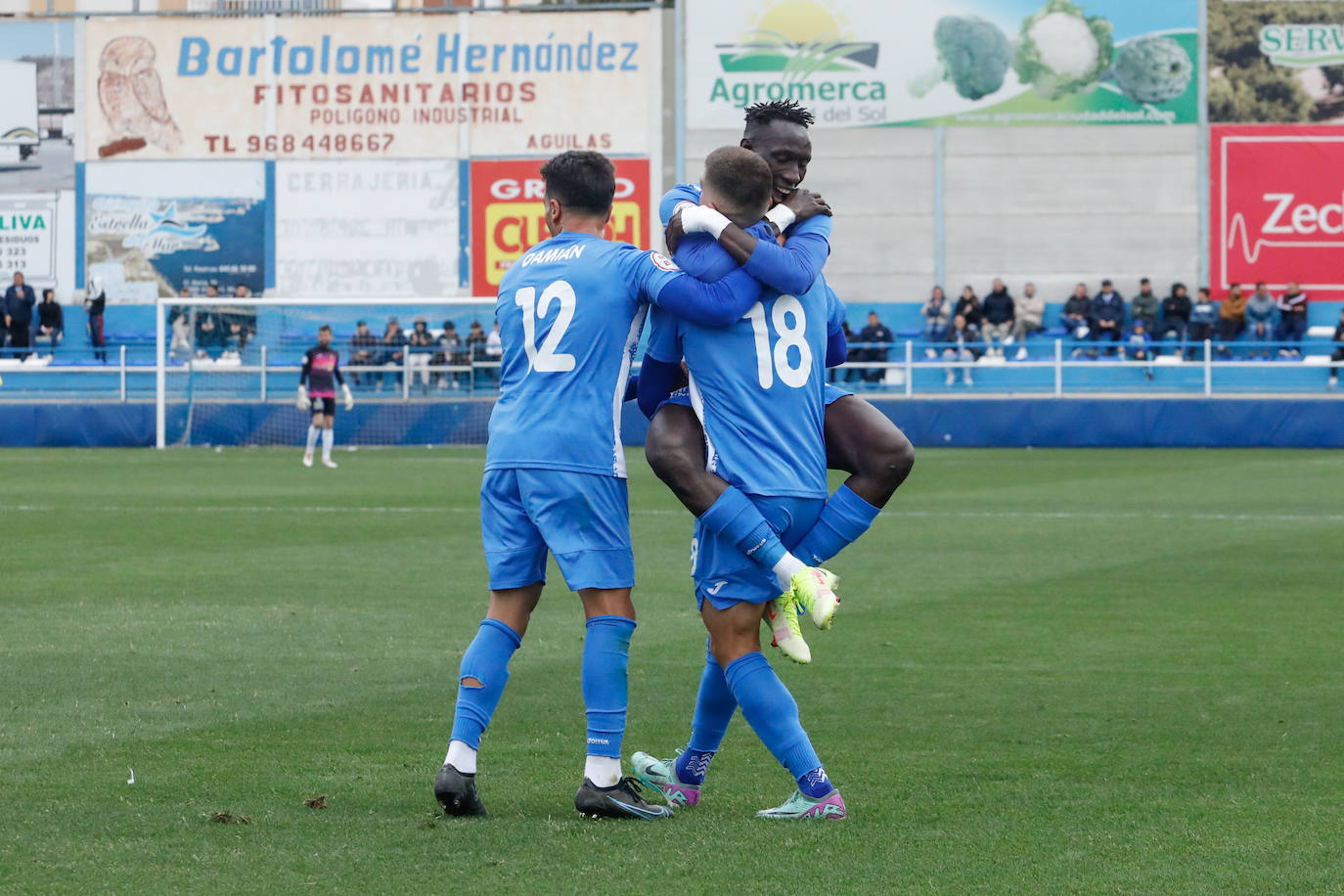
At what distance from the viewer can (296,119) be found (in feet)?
138

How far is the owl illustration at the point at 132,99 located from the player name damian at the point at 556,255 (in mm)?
39161

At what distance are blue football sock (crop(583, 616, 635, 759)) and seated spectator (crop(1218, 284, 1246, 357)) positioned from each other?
32819mm

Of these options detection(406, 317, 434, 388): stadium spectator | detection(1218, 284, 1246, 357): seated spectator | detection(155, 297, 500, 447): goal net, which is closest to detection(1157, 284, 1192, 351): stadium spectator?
detection(1218, 284, 1246, 357): seated spectator

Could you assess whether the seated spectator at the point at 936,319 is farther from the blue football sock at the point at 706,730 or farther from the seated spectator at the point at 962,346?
the blue football sock at the point at 706,730

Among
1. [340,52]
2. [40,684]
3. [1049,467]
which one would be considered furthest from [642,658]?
[340,52]

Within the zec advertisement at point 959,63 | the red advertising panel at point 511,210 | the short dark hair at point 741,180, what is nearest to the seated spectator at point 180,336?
the red advertising panel at point 511,210

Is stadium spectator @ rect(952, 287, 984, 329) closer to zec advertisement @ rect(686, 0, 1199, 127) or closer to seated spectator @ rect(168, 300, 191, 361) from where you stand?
zec advertisement @ rect(686, 0, 1199, 127)

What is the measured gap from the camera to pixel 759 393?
5242 millimetres

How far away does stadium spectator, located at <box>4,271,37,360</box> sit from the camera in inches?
1494

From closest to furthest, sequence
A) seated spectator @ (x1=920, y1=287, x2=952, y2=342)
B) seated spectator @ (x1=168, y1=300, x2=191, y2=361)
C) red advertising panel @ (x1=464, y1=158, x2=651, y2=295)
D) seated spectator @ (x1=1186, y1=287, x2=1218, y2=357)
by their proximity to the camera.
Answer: seated spectator @ (x1=168, y1=300, x2=191, y2=361) → seated spectator @ (x1=1186, y1=287, x2=1218, y2=357) → seated spectator @ (x1=920, y1=287, x2=952, y2=342) → red advertising panel @ (x1=464, y1=158, x2=651, y2=295)

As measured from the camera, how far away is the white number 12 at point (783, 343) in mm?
5242

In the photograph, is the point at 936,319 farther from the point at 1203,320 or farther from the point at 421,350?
the point at 421,350

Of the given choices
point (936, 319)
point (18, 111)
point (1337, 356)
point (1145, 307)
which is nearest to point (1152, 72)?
point (1145, 307)

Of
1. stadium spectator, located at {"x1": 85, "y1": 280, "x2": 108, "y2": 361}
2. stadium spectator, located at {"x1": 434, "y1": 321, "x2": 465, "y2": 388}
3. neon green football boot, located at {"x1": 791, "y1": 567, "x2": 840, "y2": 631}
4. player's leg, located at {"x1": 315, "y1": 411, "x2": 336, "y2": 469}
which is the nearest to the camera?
neon green football boot, located at {"x1": 791, "y1": 567, "x2": 840, "y2": 631}
